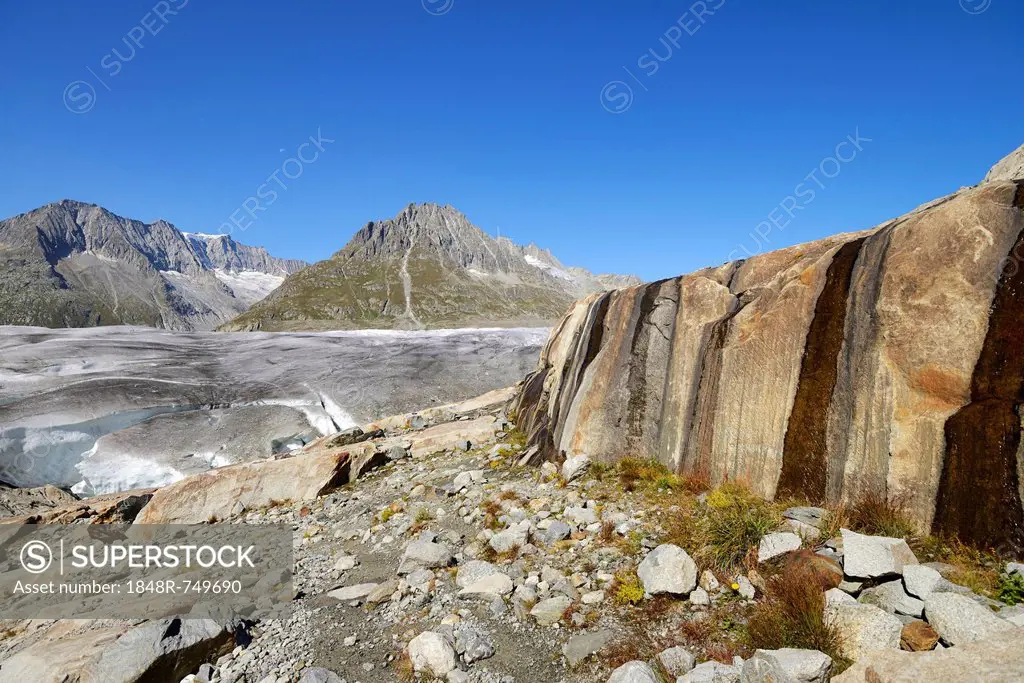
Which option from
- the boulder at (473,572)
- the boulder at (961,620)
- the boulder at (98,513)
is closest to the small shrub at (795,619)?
the boulder at (961,620)

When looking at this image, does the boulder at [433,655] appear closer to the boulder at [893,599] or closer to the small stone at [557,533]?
the small stone at [557,533]

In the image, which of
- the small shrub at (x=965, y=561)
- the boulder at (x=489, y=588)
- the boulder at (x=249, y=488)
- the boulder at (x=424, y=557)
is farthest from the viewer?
the boulder at (x=249, y=488)

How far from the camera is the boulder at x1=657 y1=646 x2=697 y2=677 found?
18.1 feet

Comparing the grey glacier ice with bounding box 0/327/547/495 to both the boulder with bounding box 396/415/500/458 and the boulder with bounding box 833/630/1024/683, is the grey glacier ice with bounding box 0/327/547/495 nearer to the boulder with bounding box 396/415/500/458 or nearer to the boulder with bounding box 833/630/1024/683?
the boulder with bounding box 396/415/500/458

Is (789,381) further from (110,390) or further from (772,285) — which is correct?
(110,390)

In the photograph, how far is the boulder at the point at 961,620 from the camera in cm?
481

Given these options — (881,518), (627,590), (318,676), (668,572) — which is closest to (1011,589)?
(881,518)

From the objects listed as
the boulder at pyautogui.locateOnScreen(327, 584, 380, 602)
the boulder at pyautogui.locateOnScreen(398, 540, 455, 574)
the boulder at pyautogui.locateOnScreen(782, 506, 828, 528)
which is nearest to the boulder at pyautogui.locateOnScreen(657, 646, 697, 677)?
the boulder at pyautogui.locateOnScreen(782, 506, 828, 528)

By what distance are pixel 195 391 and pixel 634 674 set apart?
37561 millimetres

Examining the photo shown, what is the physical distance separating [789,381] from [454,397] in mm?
29764

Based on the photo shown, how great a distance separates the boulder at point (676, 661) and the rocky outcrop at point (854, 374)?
3.90 meters

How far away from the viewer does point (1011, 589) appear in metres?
5.50

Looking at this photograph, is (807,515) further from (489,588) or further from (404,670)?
(404,670)

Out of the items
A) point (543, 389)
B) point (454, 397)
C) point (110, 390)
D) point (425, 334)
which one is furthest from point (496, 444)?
point (425, 334)
